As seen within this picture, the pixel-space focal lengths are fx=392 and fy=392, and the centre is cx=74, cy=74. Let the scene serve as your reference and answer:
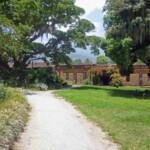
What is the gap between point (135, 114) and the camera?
59.3ft

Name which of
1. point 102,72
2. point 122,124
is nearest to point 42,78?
point 102,72

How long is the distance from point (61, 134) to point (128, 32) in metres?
20.9

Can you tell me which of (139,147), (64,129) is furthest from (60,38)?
(139,147)

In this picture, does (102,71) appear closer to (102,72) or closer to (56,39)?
(102,72)

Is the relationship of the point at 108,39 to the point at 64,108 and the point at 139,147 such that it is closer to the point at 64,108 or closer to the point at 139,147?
the point at 64,108

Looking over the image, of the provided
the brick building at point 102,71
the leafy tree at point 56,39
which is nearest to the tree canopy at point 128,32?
the leafy tree at point 56,39

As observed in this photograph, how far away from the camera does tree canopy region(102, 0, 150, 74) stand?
103ft

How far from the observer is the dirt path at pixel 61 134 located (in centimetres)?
1109

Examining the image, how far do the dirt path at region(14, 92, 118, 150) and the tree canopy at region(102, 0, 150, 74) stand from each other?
15.0m

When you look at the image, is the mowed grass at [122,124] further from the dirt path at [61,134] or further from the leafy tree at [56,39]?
the leafy tree at [56,39]

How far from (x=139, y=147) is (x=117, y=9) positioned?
23.4 m

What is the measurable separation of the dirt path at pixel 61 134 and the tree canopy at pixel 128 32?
1502cm

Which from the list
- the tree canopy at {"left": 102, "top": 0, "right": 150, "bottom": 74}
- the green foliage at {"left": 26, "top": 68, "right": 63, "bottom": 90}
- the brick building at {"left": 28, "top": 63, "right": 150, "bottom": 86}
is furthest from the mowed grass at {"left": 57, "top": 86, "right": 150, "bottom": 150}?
the brick building at {"left": 28, "top": 63, "right": 150, "bottom": 86}

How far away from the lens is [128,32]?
32.3 meters
